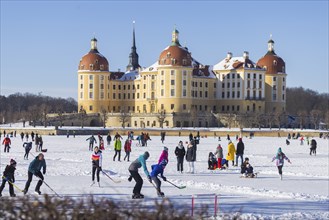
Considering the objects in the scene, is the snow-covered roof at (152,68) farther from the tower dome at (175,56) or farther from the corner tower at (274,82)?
the corner tower at (274,82)

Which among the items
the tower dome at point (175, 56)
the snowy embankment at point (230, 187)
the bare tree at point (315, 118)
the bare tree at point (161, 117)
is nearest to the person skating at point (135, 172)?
the snowy embankment at point (230, 187)

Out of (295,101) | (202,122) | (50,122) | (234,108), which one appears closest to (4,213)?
(50,122)

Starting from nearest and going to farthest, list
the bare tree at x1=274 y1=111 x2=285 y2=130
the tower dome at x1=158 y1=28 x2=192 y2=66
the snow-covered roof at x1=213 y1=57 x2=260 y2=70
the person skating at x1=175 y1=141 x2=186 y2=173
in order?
the person skating at x1=175 y1=141 x2=186 y2=173 < the bare tree at x1=274 y1=111 x2=285 y2=130 < the tower dome at x1=158 y1=28 x2=192 y2=66 < the snow-covered roof at x1=213 y1=57 x2=260 y2=70

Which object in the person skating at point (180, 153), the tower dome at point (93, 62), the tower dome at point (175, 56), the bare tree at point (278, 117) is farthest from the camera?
the tower dome at point (93, 62)

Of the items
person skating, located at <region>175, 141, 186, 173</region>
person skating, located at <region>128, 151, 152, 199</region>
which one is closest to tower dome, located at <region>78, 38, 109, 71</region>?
person skating, located at <region>175, 141, 186, 173</region>

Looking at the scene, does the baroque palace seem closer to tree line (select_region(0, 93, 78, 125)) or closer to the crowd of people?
tree line (select_region(0, 93, 78, 125))

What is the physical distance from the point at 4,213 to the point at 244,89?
88.8 metres

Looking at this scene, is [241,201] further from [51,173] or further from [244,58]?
[244,58]

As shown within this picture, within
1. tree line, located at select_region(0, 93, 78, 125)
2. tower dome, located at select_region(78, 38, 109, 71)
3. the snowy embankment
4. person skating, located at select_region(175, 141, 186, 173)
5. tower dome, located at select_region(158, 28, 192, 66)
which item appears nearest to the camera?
the snowy embankment

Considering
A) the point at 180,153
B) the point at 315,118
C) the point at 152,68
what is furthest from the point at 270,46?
the point at 180,153

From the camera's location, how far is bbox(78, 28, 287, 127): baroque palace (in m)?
91.6

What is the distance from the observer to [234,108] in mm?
96250

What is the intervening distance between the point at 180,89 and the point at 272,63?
1620 centimetres

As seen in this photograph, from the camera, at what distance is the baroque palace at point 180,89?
91625 mm
